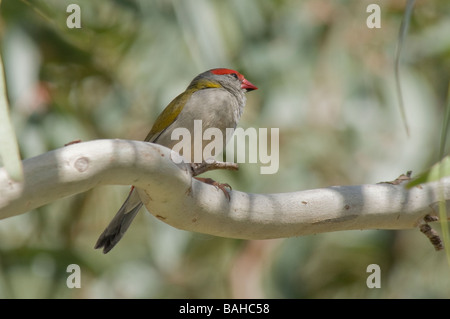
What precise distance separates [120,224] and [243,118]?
93.6 inches

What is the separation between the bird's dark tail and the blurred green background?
1790mm

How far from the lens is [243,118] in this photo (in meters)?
5.22

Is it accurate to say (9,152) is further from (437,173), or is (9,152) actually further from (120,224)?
(120,224)

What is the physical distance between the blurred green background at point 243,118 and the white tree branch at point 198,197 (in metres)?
2.24

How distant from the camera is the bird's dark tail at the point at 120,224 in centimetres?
292

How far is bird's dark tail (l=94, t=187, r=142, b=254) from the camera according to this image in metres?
2.92

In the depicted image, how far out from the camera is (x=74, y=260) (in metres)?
5.11

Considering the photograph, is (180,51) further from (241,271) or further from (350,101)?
(241,271)

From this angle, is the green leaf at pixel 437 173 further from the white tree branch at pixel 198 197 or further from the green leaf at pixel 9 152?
the green leaf at pixel 9 152

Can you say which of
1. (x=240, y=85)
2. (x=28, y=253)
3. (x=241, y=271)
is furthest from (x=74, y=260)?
(x=240, y=85)
